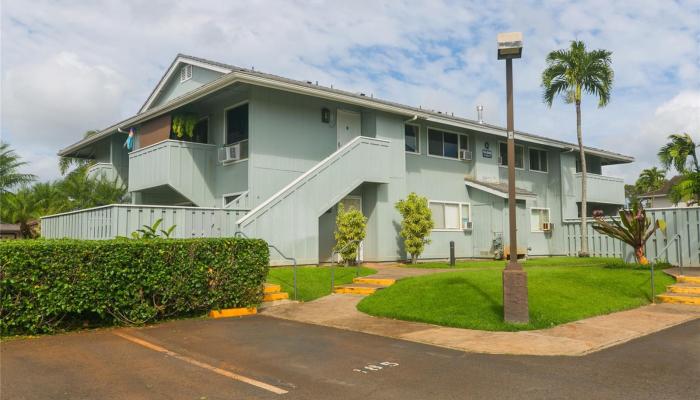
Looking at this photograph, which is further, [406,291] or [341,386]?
[406,291]

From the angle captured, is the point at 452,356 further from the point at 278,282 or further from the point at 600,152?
the point at 600,152

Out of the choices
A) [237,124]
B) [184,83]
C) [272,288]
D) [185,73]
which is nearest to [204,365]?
[272,288]

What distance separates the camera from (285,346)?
8.26 m

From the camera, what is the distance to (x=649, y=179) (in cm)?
5578

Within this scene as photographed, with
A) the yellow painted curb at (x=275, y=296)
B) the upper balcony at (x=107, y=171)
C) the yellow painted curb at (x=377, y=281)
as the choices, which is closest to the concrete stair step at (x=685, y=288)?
the yellow painted curb at (x=377, y=281)

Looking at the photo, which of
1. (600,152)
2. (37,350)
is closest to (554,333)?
(37,350)

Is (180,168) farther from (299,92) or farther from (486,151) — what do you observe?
(486,151)

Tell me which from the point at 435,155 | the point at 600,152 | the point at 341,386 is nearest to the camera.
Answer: the point at 341,386

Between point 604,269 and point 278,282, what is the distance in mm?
8793

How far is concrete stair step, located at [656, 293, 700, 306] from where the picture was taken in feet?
38.1

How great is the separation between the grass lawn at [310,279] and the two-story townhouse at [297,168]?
4.51 feet

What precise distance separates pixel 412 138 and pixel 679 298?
12.5 metres

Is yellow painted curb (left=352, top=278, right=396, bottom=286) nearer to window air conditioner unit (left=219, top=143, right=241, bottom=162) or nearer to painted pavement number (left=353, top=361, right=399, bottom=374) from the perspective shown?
window air conditioner unit (left=219, top=143, right=241, bottom=162)

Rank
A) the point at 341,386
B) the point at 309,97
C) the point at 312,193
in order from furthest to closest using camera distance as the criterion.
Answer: the point at 309,97
the point at 312,193
the point at 341,386
